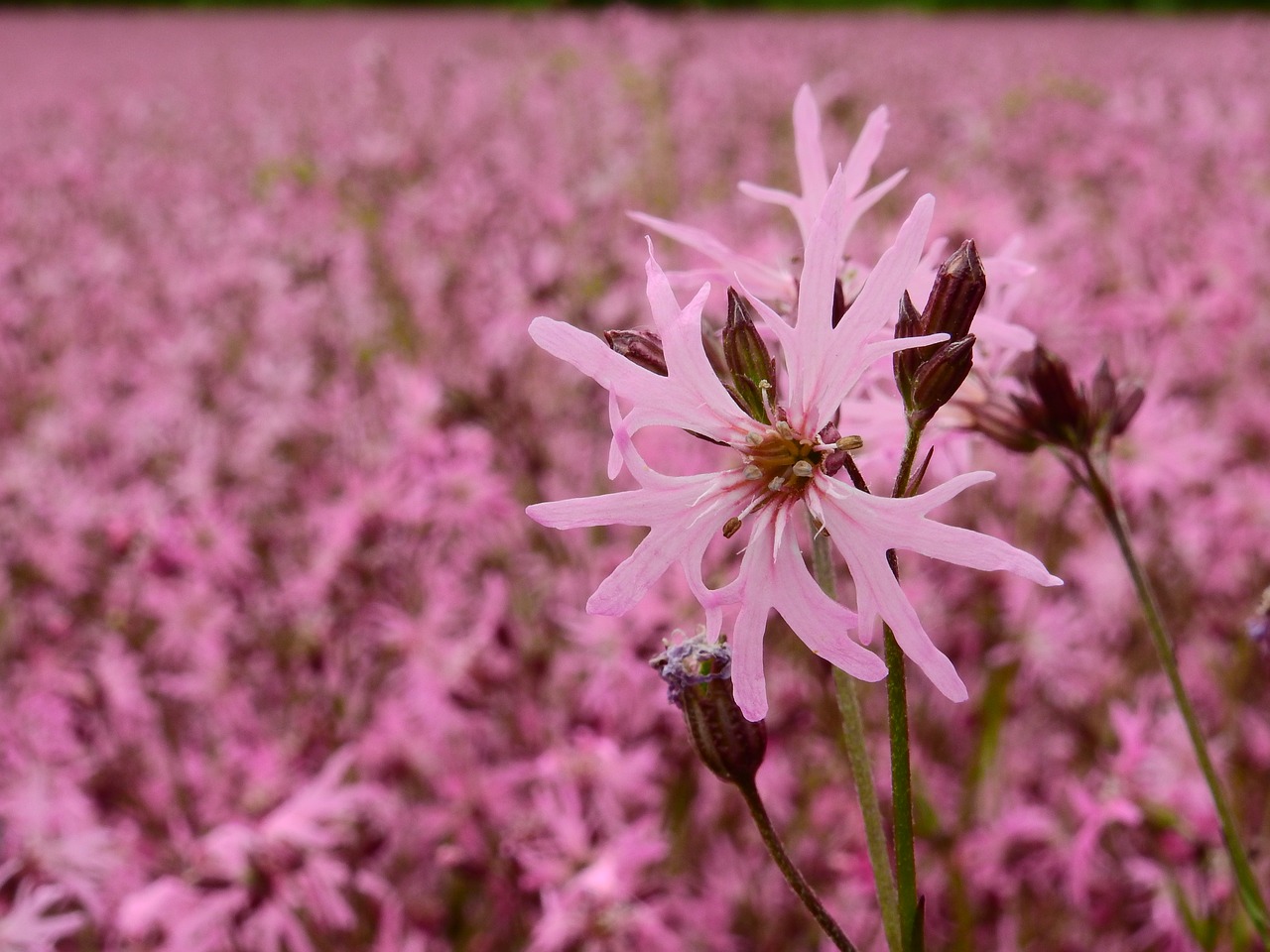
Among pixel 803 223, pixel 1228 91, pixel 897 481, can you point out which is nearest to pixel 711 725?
pixel 897 481

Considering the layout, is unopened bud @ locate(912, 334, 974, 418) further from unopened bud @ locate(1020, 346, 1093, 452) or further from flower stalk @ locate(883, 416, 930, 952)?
unopened bud @ locate(1020, 346, 1093, 452)

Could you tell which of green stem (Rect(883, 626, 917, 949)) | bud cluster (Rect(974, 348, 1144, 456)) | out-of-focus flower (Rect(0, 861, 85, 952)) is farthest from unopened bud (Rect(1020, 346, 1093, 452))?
out-of-focus flower (Rect(0, 861, 85, 952))

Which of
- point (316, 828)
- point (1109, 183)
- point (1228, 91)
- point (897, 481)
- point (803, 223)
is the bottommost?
point (316, 828)

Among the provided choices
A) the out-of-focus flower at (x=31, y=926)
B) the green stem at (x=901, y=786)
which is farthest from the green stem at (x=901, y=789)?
the out-of-focus flower at (x=31, y=926)

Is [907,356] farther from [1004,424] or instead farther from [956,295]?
[1004,424]

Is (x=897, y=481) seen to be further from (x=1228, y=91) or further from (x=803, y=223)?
(x=1228, y=91)

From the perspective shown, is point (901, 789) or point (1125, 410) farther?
point (1125, 410)

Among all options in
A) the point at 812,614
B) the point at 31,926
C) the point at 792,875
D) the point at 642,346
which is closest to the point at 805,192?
the point at 642,346
